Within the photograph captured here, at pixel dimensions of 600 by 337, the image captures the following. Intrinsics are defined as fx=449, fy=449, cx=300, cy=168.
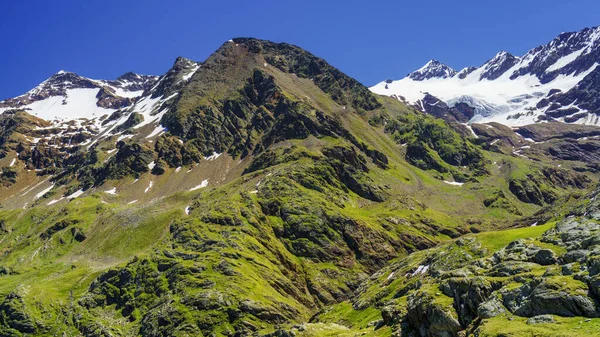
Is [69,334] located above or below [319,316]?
below

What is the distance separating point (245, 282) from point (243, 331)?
25.4 m

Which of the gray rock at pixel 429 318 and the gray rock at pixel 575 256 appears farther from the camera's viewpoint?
the gray rock at pixel 575 256

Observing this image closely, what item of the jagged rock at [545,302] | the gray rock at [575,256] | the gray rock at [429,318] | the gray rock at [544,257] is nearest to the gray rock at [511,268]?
the gray rock at [544,257]

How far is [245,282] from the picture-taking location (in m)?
186

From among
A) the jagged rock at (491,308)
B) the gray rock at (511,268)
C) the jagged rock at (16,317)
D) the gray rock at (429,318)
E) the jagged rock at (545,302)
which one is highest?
the gray rock at (511,268)

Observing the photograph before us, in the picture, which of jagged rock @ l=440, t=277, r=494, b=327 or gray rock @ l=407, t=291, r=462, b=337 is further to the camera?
gray rock @ l=407, t=291, r=462, b=337

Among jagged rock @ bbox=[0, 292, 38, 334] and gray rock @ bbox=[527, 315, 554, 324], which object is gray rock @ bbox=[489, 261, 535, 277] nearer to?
gray rock @ bbox=[527, 315, 554, 324]

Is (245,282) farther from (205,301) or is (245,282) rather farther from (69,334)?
(69,334)

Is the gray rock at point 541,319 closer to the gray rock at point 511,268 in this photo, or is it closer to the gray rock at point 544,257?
the gray rock at point 511,268

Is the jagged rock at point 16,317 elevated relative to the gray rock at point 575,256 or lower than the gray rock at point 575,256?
lower

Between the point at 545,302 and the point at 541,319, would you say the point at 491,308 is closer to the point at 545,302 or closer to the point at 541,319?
the point at 545,302

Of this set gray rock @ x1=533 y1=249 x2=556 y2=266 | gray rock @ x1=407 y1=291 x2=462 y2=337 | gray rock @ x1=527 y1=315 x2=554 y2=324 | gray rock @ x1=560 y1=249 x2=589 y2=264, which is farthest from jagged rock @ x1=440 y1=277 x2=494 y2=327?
gray rock @ x1=533 y1=249 x2=556 y2=266

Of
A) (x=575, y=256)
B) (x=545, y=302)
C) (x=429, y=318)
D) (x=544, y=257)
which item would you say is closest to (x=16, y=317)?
(x=429, y=318)

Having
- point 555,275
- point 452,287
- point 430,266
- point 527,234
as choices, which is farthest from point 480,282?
point 527,234
